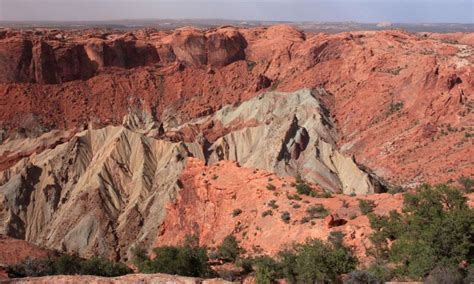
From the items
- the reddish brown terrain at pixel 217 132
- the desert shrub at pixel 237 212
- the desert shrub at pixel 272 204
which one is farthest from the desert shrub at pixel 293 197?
the desert shrub at pixel 237 212

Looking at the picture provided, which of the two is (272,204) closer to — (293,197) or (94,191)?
(293,197)

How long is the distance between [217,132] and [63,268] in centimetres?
4242

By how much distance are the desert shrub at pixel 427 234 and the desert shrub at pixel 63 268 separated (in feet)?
34.0

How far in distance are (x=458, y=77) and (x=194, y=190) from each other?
3587 cm

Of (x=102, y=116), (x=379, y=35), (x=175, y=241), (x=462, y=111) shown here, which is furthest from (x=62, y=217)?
(x=379, y=35)

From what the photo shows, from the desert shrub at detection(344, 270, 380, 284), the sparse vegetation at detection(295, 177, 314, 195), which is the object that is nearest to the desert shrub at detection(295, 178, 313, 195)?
the sparse vegetation at detection(295, 177, 314, 195)

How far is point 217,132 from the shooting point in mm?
62406

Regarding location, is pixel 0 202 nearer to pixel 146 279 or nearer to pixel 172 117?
pixel 172 117

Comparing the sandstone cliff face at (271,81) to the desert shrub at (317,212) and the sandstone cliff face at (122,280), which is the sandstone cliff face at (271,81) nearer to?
the desert shrub at (317,212)

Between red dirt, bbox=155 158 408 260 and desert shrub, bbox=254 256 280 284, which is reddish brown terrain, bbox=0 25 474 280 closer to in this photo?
red dirt, bbox=155 158 408 260

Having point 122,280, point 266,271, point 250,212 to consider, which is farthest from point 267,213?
point 122,280

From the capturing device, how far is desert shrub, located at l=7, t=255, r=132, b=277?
19.5m

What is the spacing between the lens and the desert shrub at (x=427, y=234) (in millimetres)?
15984

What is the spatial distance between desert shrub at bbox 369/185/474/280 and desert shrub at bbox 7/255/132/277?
34.0ft
